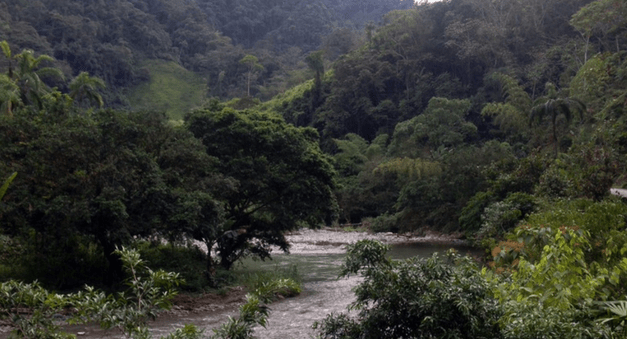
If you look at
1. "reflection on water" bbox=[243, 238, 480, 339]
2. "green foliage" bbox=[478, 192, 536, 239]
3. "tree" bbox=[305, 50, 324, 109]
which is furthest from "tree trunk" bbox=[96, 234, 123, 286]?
"tree" bbox=[305, 50, 324, 109]

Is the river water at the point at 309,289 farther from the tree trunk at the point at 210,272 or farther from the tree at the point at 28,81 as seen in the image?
the tree at the point at 28,81

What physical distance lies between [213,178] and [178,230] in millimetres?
2439

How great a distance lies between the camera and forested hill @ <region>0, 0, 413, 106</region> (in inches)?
3236

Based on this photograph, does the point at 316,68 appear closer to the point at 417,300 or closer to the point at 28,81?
the point at 28,81

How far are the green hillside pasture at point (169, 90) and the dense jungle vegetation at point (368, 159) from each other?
0.44 meters

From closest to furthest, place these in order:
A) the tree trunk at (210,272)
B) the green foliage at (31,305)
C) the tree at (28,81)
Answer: the green foliage at (31,305), the tree trunk at (210,272), the tree at (28,81)

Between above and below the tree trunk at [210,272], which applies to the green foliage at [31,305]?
above

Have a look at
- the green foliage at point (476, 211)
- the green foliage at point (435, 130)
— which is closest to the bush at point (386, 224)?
the green foliage at point (435, 130)

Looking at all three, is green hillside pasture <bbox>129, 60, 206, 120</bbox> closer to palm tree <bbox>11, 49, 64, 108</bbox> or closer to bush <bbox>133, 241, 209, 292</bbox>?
palm tree <bbox>11, 49, 64, 108</bbox>

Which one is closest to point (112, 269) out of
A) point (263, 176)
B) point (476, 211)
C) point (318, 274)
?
point (263, 176)

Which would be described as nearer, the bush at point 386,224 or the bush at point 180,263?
the bush at point 180,263

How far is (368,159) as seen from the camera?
54.9m

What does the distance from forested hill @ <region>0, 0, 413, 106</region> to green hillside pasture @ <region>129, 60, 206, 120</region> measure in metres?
1.21

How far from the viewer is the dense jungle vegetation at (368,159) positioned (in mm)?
6750
